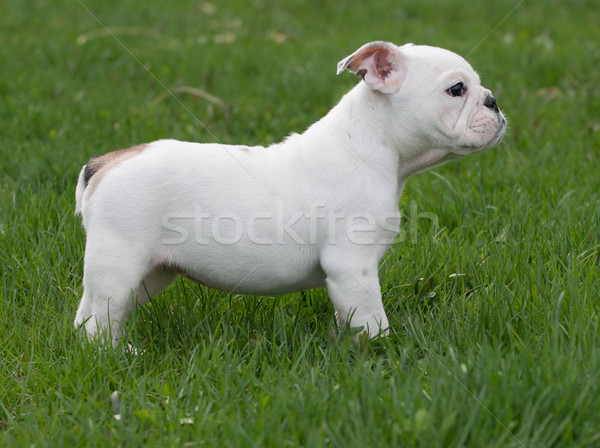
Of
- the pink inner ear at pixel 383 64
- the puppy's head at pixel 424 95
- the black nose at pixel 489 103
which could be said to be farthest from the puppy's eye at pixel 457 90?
the pink inner ear at pixel 383 64

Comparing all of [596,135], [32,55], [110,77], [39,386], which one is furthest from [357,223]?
[32,55]

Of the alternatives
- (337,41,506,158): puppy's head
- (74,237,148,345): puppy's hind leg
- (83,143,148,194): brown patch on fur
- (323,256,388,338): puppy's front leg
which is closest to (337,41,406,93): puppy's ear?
(337,41,506,158): puppy's head

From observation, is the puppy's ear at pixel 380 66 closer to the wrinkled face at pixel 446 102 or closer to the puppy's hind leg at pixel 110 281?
the wrinkled face at pixel 446 102

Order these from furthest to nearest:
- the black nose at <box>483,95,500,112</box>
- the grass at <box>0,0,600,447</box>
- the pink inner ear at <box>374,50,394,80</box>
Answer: the black nose at <box>483,95,500,112</box>
the pink inner ear at <box>374,50,394,80</box>
the grass at <box>0,0,600,447</box>

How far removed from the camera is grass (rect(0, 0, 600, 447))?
2.39 meters

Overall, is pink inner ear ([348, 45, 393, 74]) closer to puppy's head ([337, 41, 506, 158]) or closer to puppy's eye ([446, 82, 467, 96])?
puppy's head ([337, 41, 506, 158])

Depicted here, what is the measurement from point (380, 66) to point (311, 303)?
113 centimetres

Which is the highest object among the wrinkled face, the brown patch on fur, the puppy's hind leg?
the wrinkled face

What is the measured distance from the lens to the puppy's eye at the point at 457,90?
2998 mm

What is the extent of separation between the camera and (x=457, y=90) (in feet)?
9.92

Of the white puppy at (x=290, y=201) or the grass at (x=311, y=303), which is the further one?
the white puppy at (x=290, y=201)

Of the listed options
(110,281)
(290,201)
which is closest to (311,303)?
(290,201)

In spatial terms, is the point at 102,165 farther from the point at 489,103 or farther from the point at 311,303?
the point at 489,103

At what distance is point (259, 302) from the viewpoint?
3.40 meters
